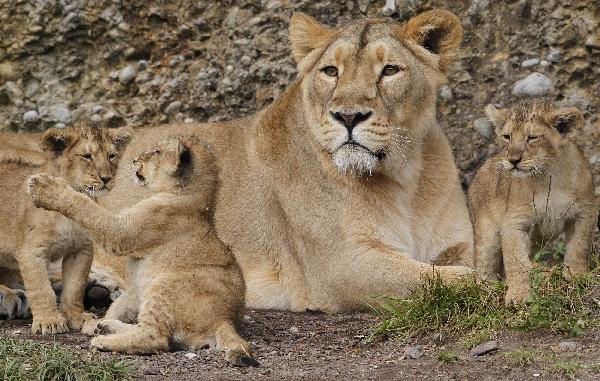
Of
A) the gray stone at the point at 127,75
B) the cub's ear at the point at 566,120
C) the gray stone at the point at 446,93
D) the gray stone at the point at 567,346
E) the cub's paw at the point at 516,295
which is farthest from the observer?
the gray stone at the point at 127,75

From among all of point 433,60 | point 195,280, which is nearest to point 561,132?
point 433,60

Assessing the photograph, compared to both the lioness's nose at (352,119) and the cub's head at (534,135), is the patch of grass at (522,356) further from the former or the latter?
the lioness's nose at (352,119)

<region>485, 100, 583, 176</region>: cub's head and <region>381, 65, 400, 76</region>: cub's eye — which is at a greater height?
<region>381, 65, 400, 76</region>: cub's eye

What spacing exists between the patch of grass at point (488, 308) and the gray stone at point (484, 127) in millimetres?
3099

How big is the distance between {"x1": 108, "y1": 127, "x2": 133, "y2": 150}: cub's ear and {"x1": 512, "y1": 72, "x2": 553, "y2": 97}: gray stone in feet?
11.2

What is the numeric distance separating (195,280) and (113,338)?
22.6 inches

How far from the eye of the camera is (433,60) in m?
7.77

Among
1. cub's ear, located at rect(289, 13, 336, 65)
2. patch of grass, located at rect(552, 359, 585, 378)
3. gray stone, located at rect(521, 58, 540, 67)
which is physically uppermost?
cub's ear, located at rect(289, 13, 336, 65)

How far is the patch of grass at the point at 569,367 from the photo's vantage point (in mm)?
5367

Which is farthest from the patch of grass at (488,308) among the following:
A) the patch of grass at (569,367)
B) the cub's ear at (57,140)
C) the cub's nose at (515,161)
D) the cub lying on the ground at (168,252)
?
the cub's ear at (57,140)

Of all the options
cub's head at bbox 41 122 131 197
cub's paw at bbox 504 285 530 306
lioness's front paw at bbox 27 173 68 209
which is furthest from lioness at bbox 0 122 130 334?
cub's paw at bbox 504 285 530 306

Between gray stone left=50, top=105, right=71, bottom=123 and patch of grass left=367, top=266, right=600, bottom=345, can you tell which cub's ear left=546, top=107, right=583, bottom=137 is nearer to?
patch of grass left=367, top=266, right=600, bottom=345

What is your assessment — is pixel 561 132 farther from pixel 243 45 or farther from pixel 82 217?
pixel 243 45

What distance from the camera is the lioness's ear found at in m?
7.71
